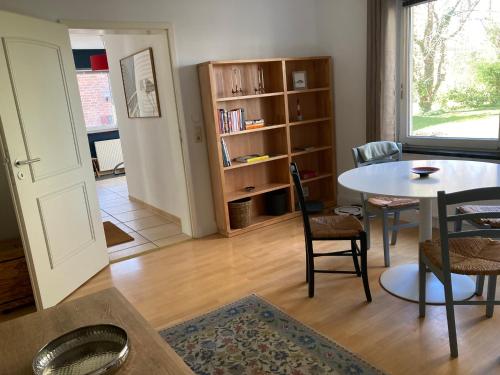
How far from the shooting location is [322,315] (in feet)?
7.91

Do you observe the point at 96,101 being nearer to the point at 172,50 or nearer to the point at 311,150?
the point at 172,50

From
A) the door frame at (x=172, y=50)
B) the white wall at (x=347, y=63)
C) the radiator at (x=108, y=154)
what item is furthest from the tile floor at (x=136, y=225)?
the white wall at (x=347, y=63)

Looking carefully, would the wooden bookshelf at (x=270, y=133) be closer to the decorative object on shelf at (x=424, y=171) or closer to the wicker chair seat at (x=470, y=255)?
the decorative object on shelf at (x=424, y=171)

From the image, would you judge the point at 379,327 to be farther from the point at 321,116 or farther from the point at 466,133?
the point at 321,116

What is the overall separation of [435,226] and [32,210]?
3.27 m

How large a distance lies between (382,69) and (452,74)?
59cm

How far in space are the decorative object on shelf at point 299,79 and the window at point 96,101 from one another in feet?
A: 16.3

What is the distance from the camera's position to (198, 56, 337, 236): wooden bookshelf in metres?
3.81

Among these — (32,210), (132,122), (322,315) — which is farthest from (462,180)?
(132,122)

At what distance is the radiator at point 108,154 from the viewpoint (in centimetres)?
770

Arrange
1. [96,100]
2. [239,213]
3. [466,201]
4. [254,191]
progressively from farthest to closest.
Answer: [96,100] < [254,191] < [239,213] < [466,201]

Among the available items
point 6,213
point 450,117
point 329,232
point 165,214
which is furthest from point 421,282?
point 165,214

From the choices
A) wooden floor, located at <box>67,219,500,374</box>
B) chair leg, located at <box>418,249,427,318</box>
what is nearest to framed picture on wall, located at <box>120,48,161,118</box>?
wooden floor, located at <box>67,219,500,374</box>

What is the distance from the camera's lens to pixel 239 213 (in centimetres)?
391
